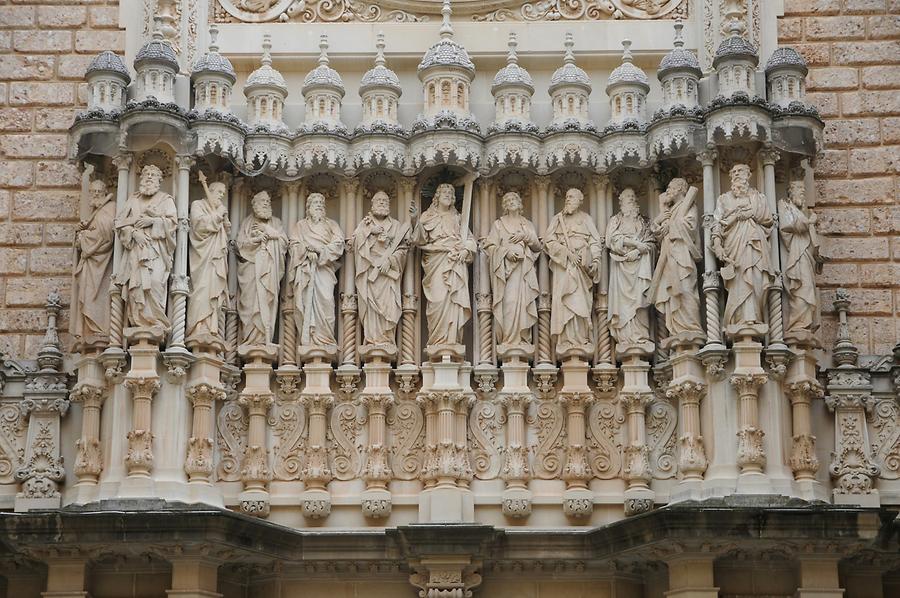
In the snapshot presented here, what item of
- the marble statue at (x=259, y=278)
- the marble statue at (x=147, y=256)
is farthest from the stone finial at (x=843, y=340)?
the marble statue at (x=147, y=256)

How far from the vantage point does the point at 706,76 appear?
17547 mm

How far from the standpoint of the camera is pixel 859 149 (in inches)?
693

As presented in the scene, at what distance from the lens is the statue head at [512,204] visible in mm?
17172

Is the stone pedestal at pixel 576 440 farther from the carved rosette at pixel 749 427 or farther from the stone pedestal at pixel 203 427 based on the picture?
the stone pedestal at pixel 203 427

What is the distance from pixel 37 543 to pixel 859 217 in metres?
8.67

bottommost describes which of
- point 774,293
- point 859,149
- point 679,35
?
point 774,293

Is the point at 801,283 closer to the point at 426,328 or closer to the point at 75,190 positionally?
the point at 426,328

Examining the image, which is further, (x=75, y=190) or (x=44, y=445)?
(x=75, y=190)

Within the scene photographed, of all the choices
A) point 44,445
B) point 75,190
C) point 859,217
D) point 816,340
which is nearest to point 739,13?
point 859,217

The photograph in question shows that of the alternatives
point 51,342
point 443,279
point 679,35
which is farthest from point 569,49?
point 51,342

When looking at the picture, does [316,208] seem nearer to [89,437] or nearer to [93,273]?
[93,273]

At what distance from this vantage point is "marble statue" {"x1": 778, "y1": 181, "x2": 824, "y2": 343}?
16.4 meters

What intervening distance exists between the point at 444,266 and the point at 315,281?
1281 mm

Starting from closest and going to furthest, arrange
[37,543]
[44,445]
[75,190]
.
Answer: [37,543], [44,445], [75,190]
